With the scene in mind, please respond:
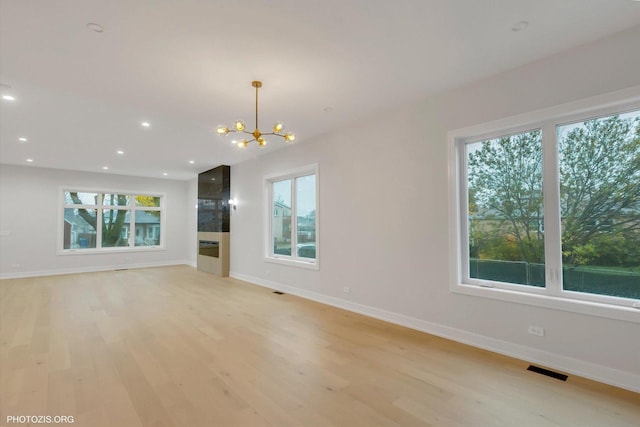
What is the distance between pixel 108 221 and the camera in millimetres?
9258

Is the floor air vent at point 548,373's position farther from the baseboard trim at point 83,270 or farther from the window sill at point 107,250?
the window sill at point 107,250

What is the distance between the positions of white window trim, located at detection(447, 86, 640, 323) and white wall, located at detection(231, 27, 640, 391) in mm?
71

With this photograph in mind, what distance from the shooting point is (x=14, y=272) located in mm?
7688

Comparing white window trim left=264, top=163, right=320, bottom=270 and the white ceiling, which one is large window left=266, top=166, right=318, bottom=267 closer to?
white window trim left=264, top=163, right=320, bottom=270

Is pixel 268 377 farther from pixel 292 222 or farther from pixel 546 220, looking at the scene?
pixel 292 222

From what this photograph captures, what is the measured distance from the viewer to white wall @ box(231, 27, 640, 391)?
2.60m

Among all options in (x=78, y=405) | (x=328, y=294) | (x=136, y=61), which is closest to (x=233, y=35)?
(x=136, y=61)

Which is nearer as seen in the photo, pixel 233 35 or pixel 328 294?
pixel 233 35

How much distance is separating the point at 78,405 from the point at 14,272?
8.10 m

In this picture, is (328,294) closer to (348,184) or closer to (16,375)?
(348,184)

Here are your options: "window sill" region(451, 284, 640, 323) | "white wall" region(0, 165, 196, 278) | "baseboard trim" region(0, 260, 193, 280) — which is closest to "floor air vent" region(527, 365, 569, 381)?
"window sill" region(451, 284, 640, 323)

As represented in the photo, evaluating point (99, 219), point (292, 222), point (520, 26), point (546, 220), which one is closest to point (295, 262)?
point (292, 222)

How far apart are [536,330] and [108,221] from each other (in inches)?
421

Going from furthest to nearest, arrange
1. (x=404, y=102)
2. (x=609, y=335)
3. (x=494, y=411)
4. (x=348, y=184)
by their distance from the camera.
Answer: (x=348, y=184) < (x=404, y=102) < (x=609, y=335) < (x=494, y=411)
